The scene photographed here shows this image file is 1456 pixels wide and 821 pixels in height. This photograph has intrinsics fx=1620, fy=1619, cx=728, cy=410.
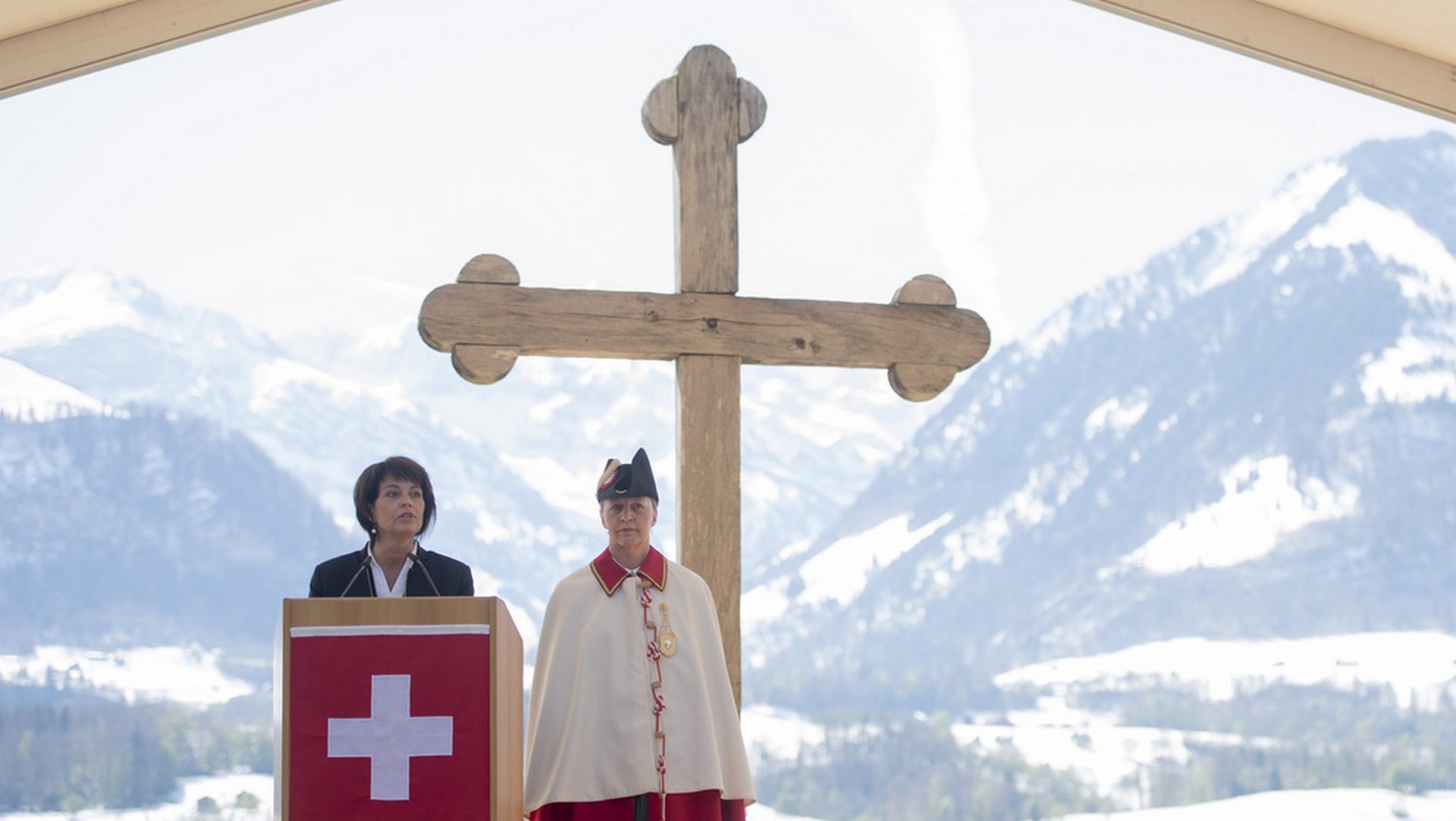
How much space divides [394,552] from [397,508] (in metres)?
0.11

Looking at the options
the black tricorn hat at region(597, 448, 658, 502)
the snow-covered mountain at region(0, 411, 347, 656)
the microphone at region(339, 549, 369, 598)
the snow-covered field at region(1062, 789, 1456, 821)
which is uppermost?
the snow-covered mountain at region(0, 411, 347, 656)

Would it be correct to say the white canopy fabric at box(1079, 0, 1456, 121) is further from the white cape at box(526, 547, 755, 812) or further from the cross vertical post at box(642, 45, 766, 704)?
the white cape at box(526, 547, 755, 812)

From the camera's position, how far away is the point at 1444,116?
4848 mm

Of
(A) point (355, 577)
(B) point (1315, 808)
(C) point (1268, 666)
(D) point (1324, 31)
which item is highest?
(D) point (1324, 31)

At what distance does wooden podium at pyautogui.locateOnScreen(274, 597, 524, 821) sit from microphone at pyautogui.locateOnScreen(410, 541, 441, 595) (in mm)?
563

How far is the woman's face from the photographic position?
3426 millimetres

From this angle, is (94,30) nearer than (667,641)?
No

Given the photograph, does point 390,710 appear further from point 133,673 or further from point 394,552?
point 133,673

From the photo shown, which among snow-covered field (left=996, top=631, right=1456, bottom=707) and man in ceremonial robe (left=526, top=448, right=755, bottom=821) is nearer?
man in ceremonial robe (left=526, top=448, right=755, bottom=821)

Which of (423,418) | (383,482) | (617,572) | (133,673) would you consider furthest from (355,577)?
(423,418)

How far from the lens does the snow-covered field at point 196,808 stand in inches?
300

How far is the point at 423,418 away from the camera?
12.6 metres

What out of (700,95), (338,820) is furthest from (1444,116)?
(338,820)

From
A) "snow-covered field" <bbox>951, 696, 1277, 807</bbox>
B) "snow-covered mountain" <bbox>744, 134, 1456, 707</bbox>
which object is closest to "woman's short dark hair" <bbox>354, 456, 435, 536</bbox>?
"snow-covered mountain" <bbox>744, 134, 1456, 707</bbox>
